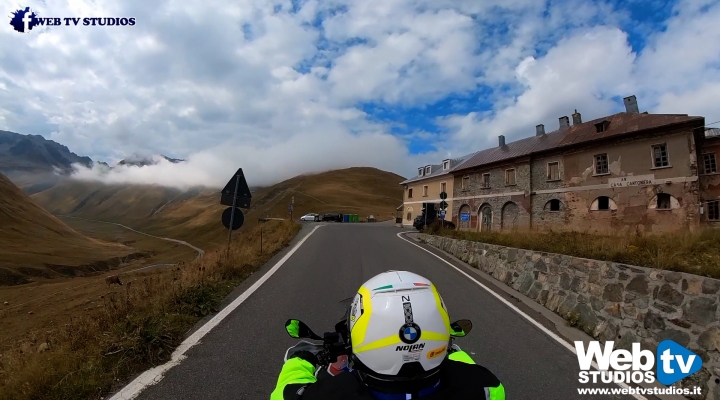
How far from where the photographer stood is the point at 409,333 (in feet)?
5.94

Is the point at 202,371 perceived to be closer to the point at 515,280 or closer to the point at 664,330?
the point at 664,330

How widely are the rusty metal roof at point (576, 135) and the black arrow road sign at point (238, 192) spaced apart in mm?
28338

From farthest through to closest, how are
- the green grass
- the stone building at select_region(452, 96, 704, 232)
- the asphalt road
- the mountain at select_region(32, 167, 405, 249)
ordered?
the mountain at select_region(32, 167, 405, 249)
the stone building at select_region(452, 96, 704, 232)
the green grass
the asphalt road

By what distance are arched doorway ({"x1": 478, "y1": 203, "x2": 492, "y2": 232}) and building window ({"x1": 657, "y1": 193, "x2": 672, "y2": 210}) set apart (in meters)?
15.4

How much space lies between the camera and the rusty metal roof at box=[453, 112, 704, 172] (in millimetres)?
26109

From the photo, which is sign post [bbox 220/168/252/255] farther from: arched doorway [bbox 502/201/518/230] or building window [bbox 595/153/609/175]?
arched doorway [bbox 502/201/518/230]

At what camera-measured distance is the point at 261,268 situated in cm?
1095

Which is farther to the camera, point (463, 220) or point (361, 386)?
point (463, 220)

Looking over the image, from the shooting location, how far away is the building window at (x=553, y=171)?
3231cm

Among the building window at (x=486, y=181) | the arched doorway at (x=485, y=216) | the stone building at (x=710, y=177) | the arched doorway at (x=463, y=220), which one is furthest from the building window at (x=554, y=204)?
the arched doorway at (x=463, y=220)

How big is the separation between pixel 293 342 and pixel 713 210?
3213 centimetres

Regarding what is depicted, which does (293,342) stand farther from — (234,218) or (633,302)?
(234,218)

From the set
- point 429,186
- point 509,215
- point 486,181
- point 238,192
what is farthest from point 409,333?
point 429,186
